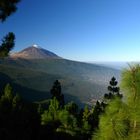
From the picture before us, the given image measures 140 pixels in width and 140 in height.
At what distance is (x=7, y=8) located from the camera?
15.0 metres

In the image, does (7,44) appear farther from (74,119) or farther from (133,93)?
(74,119)

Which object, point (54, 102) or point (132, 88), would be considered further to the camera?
point (54, 102)

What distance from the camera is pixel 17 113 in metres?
44.3

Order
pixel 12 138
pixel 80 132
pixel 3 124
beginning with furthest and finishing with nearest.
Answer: pixel 80 132
pixel 3 124
pixel 12 138

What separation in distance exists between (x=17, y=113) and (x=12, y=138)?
1024 cm

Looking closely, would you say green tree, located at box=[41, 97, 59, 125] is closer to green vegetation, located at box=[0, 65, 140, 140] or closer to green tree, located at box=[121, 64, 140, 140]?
green vegetation, located at box=[0, 65, 140, 140]

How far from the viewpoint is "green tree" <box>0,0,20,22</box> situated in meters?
14.8

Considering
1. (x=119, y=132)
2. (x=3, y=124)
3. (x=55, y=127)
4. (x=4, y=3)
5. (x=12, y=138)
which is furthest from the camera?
(x=55, y=127)

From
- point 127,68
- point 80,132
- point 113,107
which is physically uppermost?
point 127,68

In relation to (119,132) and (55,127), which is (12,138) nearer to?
(55,127)

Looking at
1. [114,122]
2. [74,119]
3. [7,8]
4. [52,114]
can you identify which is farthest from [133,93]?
[52,114]

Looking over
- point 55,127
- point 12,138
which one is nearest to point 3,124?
point 12,138

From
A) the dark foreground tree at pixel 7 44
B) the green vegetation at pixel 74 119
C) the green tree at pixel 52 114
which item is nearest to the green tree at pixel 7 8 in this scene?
the dark foreground tree at pixel 7 44

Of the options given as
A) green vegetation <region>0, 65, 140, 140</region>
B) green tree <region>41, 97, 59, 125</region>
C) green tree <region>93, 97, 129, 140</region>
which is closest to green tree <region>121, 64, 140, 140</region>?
green vegetation <region>0, 65, 140, 140</region>
